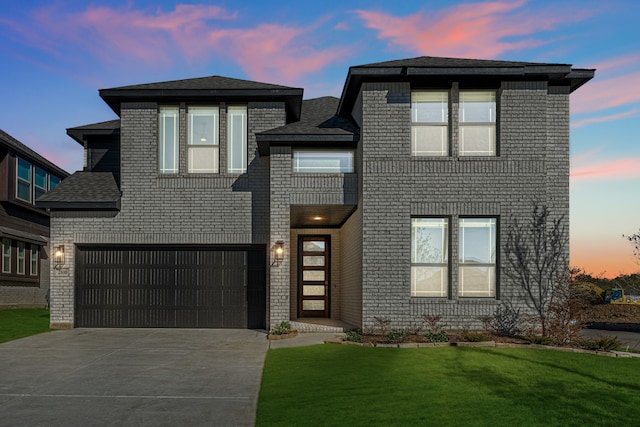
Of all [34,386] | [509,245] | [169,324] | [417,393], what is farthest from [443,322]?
[34,386]

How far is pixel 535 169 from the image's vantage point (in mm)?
13984

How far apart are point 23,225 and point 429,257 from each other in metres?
20.6

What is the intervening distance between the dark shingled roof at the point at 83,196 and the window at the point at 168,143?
1603 mm

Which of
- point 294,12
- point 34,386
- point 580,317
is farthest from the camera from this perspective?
point 294,12

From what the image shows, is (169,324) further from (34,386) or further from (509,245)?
(509,245)

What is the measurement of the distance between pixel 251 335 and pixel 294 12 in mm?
8134

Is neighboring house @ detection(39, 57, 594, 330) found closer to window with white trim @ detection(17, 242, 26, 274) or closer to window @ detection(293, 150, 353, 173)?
window @ detection(293, 150, 353, 173)

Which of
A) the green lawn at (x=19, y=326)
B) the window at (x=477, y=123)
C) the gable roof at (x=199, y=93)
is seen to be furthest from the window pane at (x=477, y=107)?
the green lawn at (x=19, y=326)

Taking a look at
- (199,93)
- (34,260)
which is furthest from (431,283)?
(34,260)

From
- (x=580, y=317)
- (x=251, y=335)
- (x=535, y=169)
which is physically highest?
(x=535, y=169)

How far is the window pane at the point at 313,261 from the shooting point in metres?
18.9

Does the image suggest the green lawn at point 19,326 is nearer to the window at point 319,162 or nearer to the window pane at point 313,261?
the window pane at point 313,261

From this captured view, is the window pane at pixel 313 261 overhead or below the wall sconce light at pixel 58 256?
below

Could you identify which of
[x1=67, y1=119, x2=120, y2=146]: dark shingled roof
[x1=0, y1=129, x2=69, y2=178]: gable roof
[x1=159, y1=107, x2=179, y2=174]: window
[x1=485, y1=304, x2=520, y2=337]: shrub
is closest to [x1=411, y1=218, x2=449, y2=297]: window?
[x1=485, y1=304, x2=520, y2=337]: shrub
